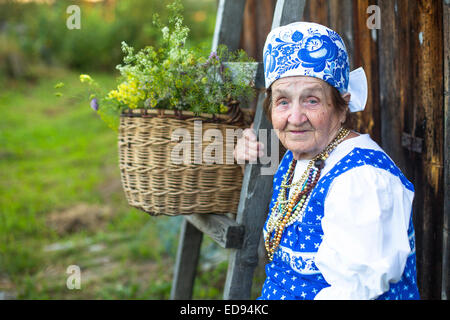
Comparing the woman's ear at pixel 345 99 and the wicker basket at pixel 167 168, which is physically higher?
the woman's ear at pixel 345 99

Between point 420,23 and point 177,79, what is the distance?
1106mm

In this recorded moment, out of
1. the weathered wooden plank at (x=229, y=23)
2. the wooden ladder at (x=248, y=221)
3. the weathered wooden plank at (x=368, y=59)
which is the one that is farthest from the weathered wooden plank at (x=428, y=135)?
the weathered wooden plank at (x=229, y=23)

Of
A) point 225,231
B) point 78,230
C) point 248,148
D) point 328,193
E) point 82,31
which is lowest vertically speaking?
point 78,230

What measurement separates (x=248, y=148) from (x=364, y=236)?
33.9 inches

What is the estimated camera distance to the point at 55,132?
909cm

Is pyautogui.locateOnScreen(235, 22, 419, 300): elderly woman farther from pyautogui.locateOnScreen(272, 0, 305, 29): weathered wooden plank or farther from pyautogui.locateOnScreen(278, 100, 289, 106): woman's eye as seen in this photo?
pyautogui.locateOnScreen(272, 0, 305, 29): weathered wooden plank

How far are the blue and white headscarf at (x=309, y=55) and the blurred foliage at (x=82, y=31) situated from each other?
12196mm

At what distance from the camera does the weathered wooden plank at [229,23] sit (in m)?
2.60

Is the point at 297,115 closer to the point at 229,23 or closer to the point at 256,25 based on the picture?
the point at 229,23

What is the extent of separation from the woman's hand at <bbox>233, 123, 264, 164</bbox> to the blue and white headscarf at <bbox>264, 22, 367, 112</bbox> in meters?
0.39

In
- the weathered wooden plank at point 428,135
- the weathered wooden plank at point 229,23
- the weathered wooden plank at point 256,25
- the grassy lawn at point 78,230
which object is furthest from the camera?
the grassy lawn at point 78,230

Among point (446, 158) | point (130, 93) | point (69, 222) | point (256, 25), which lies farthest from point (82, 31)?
point (446, 158)

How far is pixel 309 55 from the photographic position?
167 centimetres

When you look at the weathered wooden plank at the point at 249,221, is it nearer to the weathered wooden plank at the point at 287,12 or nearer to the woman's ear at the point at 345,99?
the weathered wooden plank at the point at 287,12
